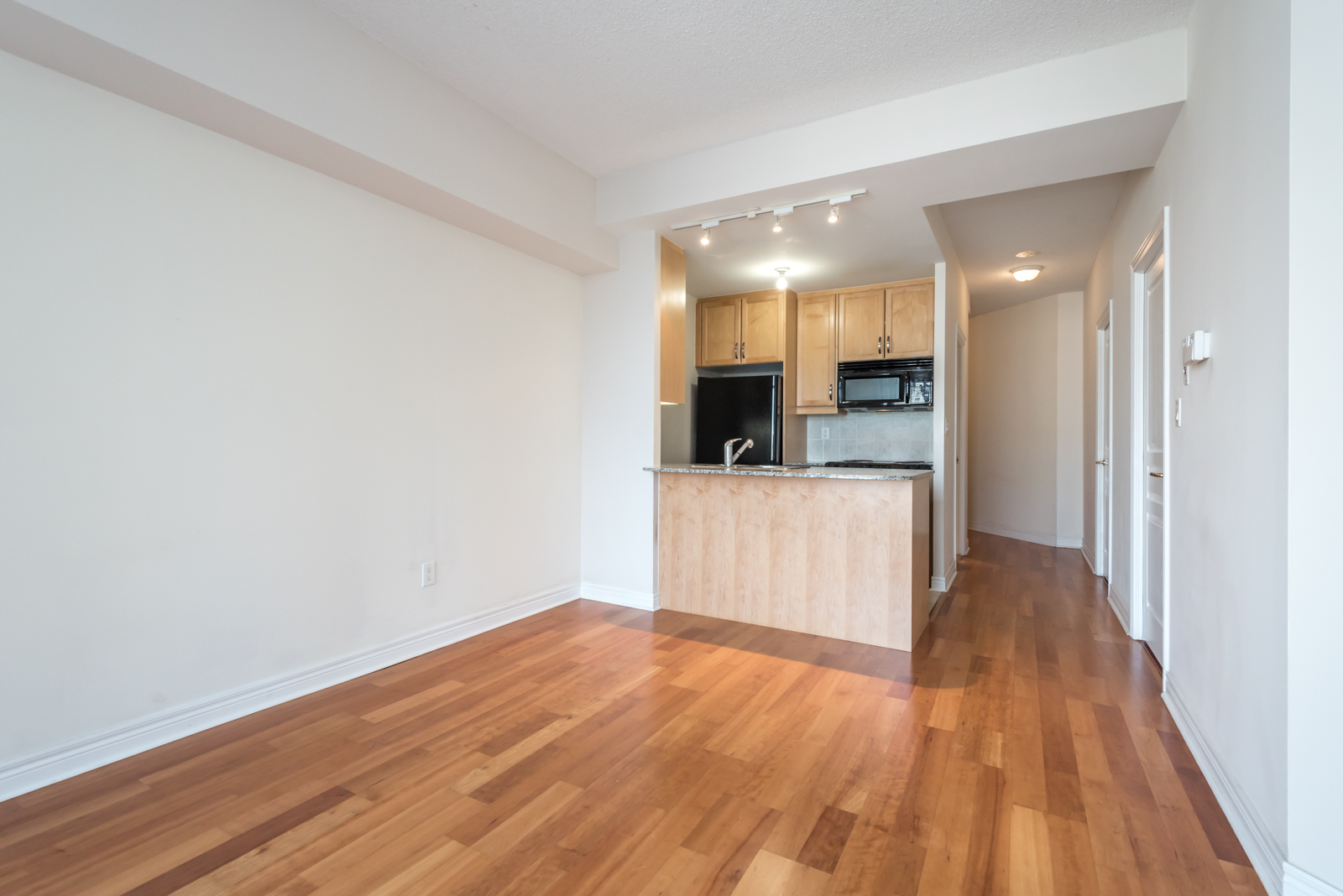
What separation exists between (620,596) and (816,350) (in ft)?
8.97

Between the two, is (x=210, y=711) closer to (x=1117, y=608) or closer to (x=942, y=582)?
(x=942, y=582)

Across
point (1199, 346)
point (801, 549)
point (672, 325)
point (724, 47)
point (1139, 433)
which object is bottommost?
point (801, 549)

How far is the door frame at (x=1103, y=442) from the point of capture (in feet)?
14.8

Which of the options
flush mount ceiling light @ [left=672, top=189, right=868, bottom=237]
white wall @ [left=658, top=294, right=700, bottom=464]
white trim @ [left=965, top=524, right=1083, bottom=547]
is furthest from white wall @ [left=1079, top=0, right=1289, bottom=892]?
white trim @ [left=965, top=524, right=1083, bottom=547]

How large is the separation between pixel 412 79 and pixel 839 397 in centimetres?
383

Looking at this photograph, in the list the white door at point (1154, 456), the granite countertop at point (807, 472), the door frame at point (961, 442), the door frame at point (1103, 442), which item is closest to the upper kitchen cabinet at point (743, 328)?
the door frame at point (961, 442)

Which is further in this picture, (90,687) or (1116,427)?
(1116,427)

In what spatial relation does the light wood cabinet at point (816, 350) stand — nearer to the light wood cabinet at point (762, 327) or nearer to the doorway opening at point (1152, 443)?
the light wood cabinet at point (762, 327)

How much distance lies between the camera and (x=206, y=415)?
2.30 metres

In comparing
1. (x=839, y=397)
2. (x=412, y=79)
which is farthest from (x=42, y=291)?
(x=839, y=397)

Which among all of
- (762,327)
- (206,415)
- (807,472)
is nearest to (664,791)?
(807,472)

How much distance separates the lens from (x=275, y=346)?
8.25ft

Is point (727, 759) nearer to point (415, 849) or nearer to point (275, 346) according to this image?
point (415, 849)

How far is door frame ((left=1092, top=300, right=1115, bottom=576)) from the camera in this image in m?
4.50
